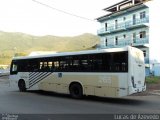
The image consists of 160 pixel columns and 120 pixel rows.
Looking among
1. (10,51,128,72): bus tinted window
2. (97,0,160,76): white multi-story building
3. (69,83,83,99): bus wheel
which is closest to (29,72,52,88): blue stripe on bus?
(10,51,128,72): bus tinted window

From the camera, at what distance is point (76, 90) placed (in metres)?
18.5

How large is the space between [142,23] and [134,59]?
116 feet

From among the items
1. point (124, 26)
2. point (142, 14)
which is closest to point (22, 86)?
point (142, 14)

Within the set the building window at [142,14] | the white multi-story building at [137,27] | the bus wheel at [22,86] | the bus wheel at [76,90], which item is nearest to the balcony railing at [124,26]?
the white multi-story building at [137,27]

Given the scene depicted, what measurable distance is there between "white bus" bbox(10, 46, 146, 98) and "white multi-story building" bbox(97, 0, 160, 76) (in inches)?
1226

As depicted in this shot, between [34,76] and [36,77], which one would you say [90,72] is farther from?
[34,76]

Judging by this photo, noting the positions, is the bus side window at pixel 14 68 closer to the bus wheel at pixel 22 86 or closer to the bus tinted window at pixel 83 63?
the bus wheel at pixel 22 86

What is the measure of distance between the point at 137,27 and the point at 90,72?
118 feet

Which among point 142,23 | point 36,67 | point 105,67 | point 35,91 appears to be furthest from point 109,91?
point 142,23

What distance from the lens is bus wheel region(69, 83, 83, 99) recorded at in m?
18.1

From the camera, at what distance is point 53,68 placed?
19938mm

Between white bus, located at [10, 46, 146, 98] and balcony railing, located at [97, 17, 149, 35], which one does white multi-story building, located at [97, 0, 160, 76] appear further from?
white bus, located at [10, 46, 146, 98]

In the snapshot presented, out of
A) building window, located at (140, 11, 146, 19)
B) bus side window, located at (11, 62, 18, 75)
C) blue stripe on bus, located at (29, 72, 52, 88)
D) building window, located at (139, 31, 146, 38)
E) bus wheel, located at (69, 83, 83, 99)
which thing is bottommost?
bus wheel, located at (69, 83, 83, 99)

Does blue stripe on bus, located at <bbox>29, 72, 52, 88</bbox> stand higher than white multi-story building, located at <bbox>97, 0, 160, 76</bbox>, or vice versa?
white multi-story building, located at <bbox>97, 0, 160, 76</bbox>
